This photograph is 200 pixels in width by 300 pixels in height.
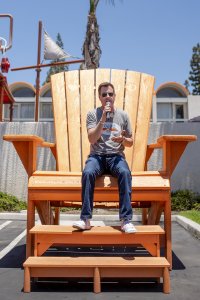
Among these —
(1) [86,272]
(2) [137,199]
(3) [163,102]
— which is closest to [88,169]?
(2) [137,199]

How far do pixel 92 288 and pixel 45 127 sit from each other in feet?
18.1

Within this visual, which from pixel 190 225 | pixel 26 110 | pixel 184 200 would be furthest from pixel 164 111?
pixel 190 225

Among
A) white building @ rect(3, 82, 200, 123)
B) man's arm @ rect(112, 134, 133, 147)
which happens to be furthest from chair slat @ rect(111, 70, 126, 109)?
white building @ rect(3, 82, 200, 123)

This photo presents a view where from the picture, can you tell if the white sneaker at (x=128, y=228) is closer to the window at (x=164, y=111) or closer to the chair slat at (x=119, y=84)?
the chair slat at (x=119, y=84)

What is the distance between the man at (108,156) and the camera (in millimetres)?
2482

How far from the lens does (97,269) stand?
2.23 meters

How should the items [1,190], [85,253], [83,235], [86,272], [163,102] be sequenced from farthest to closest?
[163,102], [1,190], [85,253], [83,235], [86,272]

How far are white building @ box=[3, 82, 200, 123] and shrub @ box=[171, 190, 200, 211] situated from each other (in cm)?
2010

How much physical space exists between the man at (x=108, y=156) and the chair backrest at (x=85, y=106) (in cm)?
79

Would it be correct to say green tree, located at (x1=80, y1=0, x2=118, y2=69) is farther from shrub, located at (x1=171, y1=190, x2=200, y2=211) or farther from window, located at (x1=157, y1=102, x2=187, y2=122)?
window, located at (x1=157, y1=102, x2=187, y2=122)

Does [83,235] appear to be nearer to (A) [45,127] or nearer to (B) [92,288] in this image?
(B) [92,288]

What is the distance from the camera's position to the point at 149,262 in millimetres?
2279

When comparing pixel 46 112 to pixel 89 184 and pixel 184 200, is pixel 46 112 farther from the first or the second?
pixel 89 184

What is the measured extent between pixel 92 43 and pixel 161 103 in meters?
17.2
